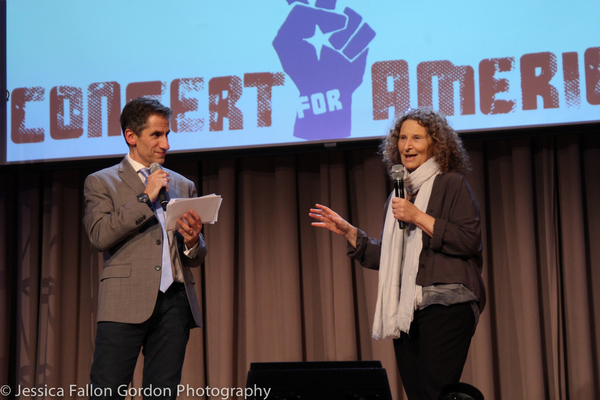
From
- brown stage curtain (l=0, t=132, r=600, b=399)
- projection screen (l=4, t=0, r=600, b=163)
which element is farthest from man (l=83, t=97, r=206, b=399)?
brown stage curtain (l=0, t=132, r=600, b=399)

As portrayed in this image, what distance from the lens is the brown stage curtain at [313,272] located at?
320 centimetres

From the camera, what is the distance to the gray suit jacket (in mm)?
1943

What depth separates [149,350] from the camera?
2.02 meters

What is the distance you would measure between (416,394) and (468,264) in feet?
1.58

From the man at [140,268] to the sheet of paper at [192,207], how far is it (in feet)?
0.10

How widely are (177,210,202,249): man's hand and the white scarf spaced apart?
0.70 meters

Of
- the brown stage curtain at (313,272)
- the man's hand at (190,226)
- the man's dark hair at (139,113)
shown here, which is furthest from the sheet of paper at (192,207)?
the brown stage curtain at (313,272)

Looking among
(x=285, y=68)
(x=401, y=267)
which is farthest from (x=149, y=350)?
(x=285, y=68)

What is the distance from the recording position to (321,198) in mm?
3504

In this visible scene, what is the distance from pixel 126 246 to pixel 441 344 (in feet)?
3.80

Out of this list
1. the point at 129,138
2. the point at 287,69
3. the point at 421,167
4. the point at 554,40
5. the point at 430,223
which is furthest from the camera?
the point at 287,69

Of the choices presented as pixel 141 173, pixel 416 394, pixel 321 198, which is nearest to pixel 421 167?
pixel 416 394

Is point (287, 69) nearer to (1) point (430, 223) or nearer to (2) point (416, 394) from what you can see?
(1) point (430, 223)

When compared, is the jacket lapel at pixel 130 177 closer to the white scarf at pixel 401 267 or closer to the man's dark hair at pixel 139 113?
the man's dark hair at pixel 139 113
